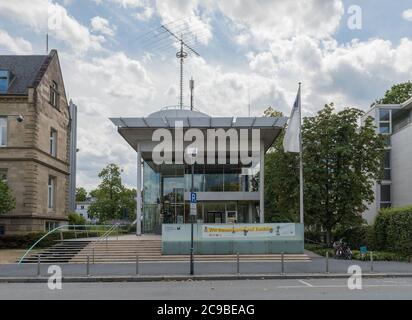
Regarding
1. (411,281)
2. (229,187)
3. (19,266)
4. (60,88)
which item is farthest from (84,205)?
(411,281)

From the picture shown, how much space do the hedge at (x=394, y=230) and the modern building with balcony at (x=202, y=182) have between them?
8598 millimetres

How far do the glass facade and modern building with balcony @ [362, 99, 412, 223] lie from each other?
1552cm

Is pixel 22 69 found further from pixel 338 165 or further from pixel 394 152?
pixel 394 152

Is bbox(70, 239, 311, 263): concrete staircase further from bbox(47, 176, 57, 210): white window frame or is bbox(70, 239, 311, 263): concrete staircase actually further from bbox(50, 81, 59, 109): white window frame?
bbox(50, 81, 59, 109): white window frame

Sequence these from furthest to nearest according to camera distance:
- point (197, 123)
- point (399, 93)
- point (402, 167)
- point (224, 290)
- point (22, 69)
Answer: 1. point (399, 93)
2. point (402, 167)
3. point (22, 69)
4. point (197, 123)
5. point (224, 290)

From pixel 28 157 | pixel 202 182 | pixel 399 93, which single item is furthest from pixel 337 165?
pixel 399 93

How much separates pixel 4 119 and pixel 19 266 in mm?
18779

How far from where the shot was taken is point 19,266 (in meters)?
24.2

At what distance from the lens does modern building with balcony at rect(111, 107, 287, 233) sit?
34.9 meters

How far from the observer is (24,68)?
4325 cm

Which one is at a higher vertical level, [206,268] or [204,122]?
[204,122]

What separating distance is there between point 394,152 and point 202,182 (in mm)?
21559
